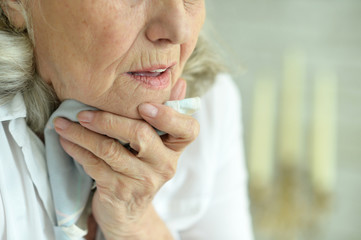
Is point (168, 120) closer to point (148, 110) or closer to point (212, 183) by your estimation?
point (148, 110)

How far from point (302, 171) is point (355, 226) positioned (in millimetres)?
315

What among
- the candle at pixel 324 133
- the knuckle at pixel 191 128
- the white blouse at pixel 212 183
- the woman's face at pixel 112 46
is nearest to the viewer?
the woman's face at pixel 112 46

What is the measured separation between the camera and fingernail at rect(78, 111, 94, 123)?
2.11 ft

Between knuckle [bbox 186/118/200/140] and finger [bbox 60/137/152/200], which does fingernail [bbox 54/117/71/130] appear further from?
knuckle [bbox 186/118/200/140]

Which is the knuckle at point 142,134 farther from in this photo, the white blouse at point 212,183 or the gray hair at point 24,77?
the white blouse at point 212,183

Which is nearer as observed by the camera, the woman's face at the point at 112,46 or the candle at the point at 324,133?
the woman's face at the point at 112,46

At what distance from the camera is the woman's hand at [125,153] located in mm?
648

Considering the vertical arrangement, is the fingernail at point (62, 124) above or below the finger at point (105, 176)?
above

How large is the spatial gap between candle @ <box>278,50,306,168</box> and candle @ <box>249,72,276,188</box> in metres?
0.05

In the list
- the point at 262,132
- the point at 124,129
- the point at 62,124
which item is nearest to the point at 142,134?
the point at 124,129

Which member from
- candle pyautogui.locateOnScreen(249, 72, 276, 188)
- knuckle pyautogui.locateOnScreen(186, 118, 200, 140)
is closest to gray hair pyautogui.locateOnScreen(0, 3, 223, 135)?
knuckle pyautogui.locateOnScreen(186, 118, 200, 140)

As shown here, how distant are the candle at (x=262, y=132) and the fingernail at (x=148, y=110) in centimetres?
114

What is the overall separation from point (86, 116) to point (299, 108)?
4.48 feet

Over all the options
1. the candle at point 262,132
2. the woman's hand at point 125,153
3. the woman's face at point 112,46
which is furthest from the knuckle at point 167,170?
the candle at point 262,132
